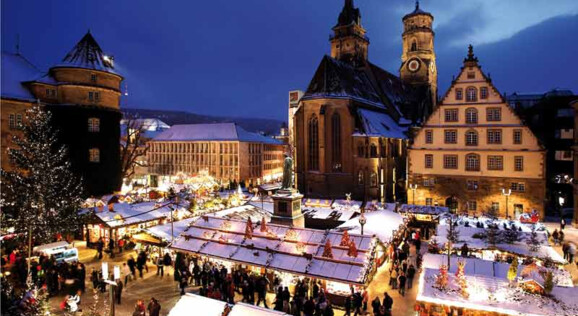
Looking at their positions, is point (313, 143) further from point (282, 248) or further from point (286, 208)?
point (282, 248)

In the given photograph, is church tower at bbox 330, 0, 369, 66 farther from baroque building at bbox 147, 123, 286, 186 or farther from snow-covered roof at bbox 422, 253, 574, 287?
snow-covered roof at bbox 422, 253, 574, 287

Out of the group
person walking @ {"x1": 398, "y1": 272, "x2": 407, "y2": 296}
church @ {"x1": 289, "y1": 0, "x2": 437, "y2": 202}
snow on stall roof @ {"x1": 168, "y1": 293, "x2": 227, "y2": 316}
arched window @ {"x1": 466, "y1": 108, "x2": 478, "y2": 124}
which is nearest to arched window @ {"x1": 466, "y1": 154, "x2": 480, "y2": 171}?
arched window @ {"x1": 466, "y1": 108, "x2": 478, "y2": 124}

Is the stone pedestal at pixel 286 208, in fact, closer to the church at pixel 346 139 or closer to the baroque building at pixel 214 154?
the church at pixel 346 139

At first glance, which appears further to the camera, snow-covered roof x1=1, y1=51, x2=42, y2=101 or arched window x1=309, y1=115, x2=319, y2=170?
arched window x1=309, y1=115, x2=319, y2=170

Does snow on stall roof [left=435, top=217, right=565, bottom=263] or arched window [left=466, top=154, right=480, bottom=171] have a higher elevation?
arched window [left=466, top=154, right=480, bottom=171]

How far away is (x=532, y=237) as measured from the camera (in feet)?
63.7

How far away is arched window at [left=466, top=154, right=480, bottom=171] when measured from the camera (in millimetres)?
34344

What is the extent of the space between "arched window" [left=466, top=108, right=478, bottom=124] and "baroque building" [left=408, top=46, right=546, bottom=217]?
0.08m

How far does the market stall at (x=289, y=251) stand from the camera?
15945 mm

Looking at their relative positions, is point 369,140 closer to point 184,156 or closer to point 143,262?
point 143,262

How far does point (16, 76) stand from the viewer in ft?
112

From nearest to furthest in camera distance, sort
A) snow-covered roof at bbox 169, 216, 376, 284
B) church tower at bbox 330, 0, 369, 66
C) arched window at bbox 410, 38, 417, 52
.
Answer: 1. snow-covered roof at bbox 169, 216, 376, 284
2. church tower at bbox 330, 0, 369, 66
3. arched window at bbox 410, 38, 417, 52

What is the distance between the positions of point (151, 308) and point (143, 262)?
751 centimetres

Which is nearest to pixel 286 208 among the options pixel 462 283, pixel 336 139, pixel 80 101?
Result: pixel 462 283
